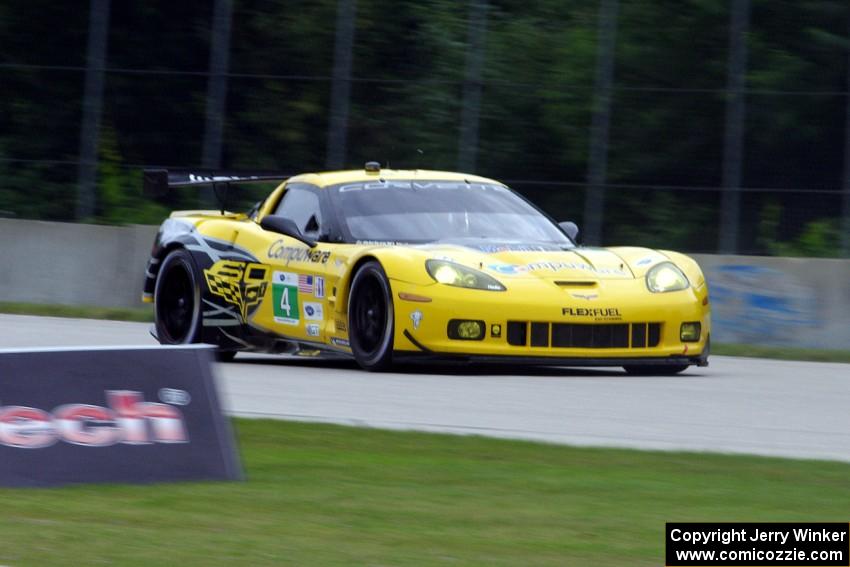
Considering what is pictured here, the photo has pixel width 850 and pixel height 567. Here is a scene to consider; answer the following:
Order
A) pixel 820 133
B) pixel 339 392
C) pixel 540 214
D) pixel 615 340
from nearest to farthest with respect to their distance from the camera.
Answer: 1. pixel 339 392
2. pixel 615 340
3. pixel 540 214
4. pixel 820 133

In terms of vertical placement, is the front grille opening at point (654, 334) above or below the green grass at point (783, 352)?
above

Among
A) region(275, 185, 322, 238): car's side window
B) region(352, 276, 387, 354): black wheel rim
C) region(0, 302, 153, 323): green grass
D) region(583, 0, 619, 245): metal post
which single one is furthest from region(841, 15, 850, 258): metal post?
region(352, 276, 387, 354): black wheel rim

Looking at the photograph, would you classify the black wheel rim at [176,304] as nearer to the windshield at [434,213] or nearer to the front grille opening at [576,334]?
the windshield at [434,213]

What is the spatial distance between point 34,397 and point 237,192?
548 inches

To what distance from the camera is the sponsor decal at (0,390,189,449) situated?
5703 mm

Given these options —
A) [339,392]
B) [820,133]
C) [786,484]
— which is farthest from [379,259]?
[820,133]

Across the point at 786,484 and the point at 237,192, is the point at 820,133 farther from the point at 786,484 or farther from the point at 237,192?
the point at 786,484

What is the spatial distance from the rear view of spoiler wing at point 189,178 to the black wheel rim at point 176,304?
0.57m

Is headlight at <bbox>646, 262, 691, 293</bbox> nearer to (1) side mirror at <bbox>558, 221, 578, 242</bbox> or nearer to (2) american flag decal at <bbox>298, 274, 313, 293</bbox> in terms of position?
(1) side mirror at <bbox>558, 221, 578, 242</bbox>

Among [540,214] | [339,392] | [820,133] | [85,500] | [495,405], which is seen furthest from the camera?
[820,133]

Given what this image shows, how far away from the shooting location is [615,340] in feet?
34.3

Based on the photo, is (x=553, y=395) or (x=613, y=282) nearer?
(x=553, y=395)

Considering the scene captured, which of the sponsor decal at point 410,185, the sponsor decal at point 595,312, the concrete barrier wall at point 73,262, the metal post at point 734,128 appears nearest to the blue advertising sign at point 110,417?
the sponsor decal at point 595,312

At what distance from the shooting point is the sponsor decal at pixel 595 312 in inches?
405
